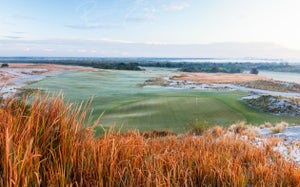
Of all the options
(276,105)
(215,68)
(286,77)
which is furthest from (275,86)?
(286,77)

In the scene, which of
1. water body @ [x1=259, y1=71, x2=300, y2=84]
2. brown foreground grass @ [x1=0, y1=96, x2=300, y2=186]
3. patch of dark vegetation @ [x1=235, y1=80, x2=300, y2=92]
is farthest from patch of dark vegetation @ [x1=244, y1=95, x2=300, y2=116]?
water body @ [x1=259, y1=71, x2=300, y2=84]

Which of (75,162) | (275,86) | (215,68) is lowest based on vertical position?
(275,86)

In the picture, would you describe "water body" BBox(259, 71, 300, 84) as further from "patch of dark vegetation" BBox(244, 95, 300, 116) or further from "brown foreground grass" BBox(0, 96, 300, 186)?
"brown foreground grass" BBox(0, 96, 300, 186)

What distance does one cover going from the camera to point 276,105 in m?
25.8

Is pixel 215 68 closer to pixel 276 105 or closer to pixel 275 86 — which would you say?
pixel 275 86

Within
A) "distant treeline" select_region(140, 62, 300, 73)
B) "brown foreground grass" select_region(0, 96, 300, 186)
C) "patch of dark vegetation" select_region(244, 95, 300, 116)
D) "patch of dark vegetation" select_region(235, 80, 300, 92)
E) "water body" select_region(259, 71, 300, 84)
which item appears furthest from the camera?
"distant treeline" select_region(140, 62, 300, 73)

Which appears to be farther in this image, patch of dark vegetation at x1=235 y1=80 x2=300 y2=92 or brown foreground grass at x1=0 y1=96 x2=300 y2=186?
patch of dark vegetation at x1=235 y1=80 x2=300 y2=92

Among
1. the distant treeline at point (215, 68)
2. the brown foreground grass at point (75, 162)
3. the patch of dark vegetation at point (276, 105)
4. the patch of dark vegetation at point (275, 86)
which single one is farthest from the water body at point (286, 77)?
the brown foreground grass at point (75, 162)

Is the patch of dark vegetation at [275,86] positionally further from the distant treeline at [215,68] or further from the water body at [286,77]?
the distant treeline at [215,68]

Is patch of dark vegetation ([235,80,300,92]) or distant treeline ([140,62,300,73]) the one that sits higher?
distant treeline ([140,62,300,73])

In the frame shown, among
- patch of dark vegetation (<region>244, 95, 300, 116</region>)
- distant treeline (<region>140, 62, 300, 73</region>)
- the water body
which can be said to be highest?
distant treeline (<region>140, 62, 300, 73</region>)

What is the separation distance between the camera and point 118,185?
292 centimetres

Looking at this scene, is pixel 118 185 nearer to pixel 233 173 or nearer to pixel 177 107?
pixel 233 173

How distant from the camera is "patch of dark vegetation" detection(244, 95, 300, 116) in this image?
964 inches
